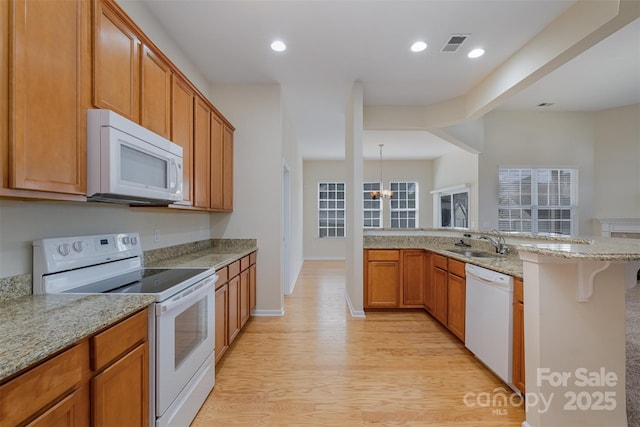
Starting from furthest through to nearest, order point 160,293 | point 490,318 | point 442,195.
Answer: point 442,195
point 490,318
point 160,293

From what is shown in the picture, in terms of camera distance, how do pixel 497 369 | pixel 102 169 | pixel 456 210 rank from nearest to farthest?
pixel 102 169 < pixel 497 369 < pixel 456 210

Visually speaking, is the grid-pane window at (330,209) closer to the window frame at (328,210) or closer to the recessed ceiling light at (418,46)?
the window frame at (328,210)

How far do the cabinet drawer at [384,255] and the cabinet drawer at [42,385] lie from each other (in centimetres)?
306

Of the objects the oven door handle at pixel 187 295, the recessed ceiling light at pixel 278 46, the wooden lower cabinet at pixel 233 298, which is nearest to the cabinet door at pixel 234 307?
the wooden lower cabinet at pixel 233 298

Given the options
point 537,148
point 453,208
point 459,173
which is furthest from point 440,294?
point 453,208

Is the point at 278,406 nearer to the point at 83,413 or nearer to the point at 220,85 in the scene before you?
the point at 83,413

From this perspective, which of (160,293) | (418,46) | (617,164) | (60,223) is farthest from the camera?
(617,164)

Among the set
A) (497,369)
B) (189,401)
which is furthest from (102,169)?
(497,369)

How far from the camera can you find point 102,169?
1325mm

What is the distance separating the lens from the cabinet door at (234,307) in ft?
8.36

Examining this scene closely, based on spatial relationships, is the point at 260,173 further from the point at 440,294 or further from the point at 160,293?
the point at 440,294

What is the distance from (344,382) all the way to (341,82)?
3.33m

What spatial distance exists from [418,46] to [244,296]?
3.20 meters

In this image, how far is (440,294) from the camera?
3152mm
